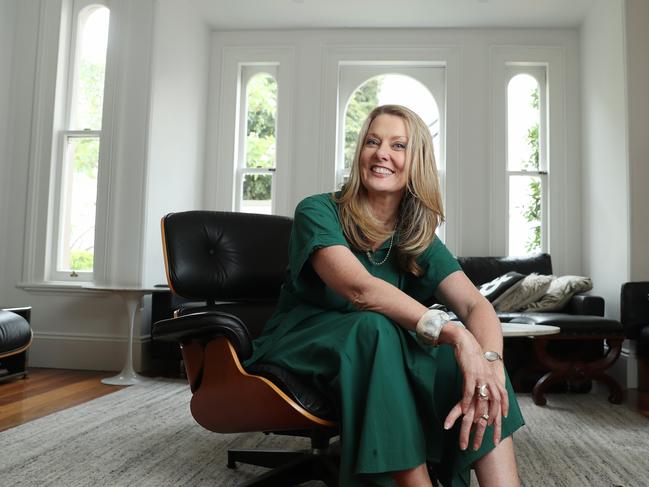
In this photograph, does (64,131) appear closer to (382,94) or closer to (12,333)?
(12,333)

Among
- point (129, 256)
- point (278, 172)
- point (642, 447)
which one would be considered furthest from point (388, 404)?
point (278, 172)

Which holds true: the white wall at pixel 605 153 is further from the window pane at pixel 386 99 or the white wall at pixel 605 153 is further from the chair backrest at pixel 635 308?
the window pane at pixel 386 99

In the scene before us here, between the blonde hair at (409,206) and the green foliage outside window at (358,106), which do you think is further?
the green foliage outside window at (358,106)

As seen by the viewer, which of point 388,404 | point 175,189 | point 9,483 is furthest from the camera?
point 175,189

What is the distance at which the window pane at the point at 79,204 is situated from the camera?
4363 mm

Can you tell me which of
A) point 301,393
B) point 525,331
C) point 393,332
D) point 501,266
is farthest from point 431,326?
point 501,266

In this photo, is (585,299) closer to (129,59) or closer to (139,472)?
(139,472)

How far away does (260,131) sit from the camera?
17.1ft

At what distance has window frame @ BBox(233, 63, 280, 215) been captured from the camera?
5137 mm

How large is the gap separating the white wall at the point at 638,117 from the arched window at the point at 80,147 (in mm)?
3695

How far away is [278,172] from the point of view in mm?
5027

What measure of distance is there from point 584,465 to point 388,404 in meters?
1.33

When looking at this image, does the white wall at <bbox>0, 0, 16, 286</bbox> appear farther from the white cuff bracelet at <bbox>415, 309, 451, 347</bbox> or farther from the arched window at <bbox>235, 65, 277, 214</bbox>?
the white cuff bracelet at <bbox>415, 309, 451, 347</bbox>

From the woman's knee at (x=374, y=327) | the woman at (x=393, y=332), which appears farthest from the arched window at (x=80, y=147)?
the woman's knee at (x=374, y=327)
